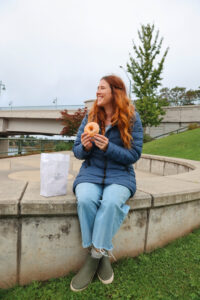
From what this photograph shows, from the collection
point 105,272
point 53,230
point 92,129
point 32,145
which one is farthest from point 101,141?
point 32,145

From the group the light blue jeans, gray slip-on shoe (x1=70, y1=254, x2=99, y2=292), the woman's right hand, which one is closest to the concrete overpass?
the woman's right hand

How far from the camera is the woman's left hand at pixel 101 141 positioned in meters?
2.04

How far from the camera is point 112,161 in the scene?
2.18 m

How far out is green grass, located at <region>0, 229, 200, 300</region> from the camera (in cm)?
171

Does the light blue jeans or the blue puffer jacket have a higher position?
the blue puffer jacket

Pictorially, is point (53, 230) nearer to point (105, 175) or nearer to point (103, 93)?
point (105, 175)

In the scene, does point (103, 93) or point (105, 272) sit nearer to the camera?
point (105, 272)

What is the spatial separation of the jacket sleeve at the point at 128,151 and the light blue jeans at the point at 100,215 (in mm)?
328

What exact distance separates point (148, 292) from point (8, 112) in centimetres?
3493

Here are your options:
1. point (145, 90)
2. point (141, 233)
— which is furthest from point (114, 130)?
point (145, 90)

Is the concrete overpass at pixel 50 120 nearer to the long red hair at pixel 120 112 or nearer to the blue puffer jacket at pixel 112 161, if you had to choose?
the long red hair at pixel 120 112

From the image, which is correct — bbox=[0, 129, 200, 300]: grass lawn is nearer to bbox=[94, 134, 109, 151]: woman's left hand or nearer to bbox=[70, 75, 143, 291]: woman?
bbox=[70, 75, 143, 291]: woman

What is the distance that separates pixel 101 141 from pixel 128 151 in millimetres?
314

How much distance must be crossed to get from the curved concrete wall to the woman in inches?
6.8
